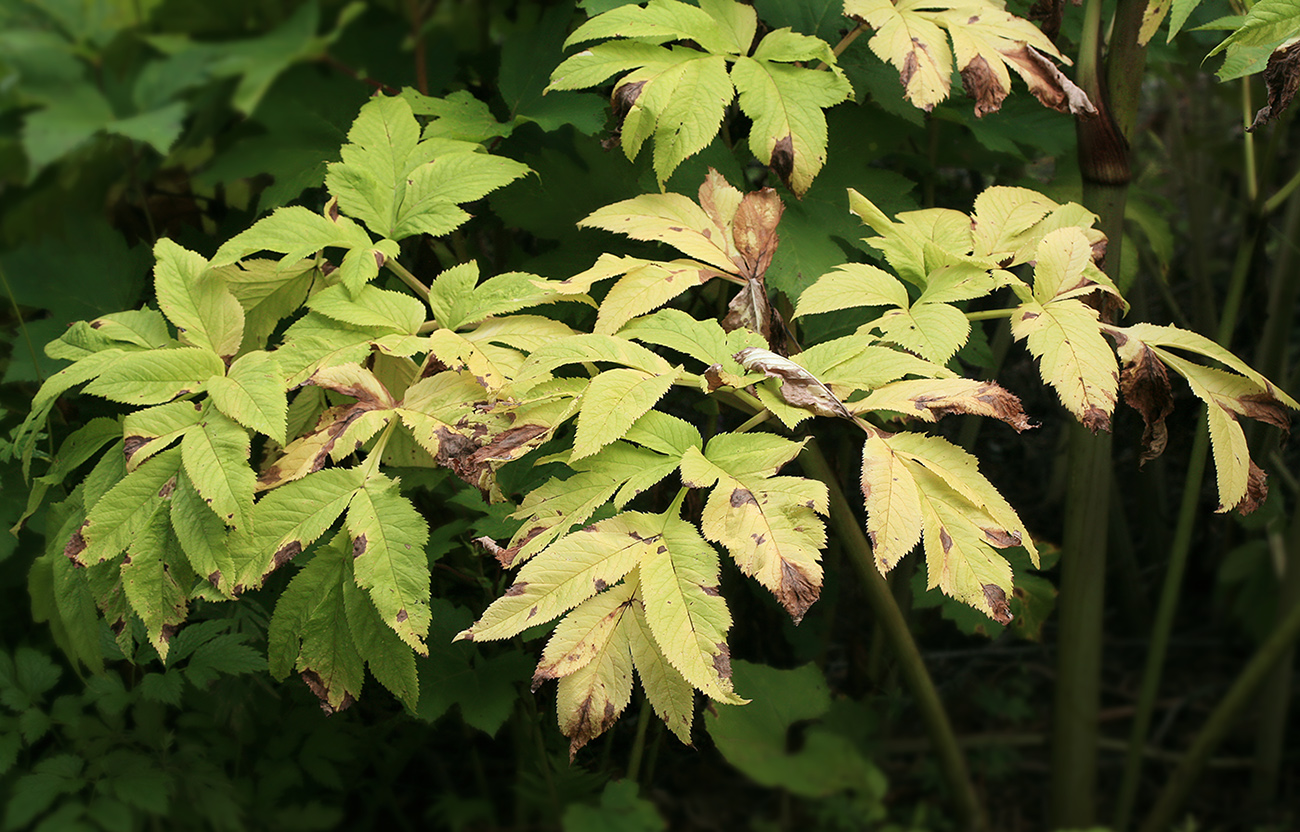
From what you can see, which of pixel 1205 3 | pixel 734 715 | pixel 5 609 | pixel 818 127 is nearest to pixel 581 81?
pixel 818 127

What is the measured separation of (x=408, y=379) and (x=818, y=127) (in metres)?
0.48

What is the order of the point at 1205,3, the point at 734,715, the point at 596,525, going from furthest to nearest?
1. the point at 1205,3
2. the point at 734,715
3. the point at 596,525

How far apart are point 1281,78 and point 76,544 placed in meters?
1.19

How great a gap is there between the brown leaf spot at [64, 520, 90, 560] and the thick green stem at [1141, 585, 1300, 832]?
4.26 ft

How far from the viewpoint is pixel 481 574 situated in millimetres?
1048

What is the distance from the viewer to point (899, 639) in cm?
100

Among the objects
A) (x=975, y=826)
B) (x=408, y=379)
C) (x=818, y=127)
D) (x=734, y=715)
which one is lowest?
(x=975, y=826)

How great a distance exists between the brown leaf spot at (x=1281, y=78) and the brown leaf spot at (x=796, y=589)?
2.17 feet

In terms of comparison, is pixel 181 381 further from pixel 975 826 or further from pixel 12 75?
pixel 975 826

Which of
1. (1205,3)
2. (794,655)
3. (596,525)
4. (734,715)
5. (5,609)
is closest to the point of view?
(596,525)

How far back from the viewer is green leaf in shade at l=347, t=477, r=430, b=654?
73 cm

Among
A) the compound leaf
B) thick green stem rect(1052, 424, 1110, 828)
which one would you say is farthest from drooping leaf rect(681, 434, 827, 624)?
thick green stem rect(1052, 424, 1110, 828)

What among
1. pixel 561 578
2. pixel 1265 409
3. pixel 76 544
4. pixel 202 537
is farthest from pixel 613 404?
pixel 1265 409

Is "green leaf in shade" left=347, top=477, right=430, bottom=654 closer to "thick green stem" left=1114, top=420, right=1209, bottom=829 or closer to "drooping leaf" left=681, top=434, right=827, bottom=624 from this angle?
"drooping leaf" left=681, top=434, right=827, bottom=624
